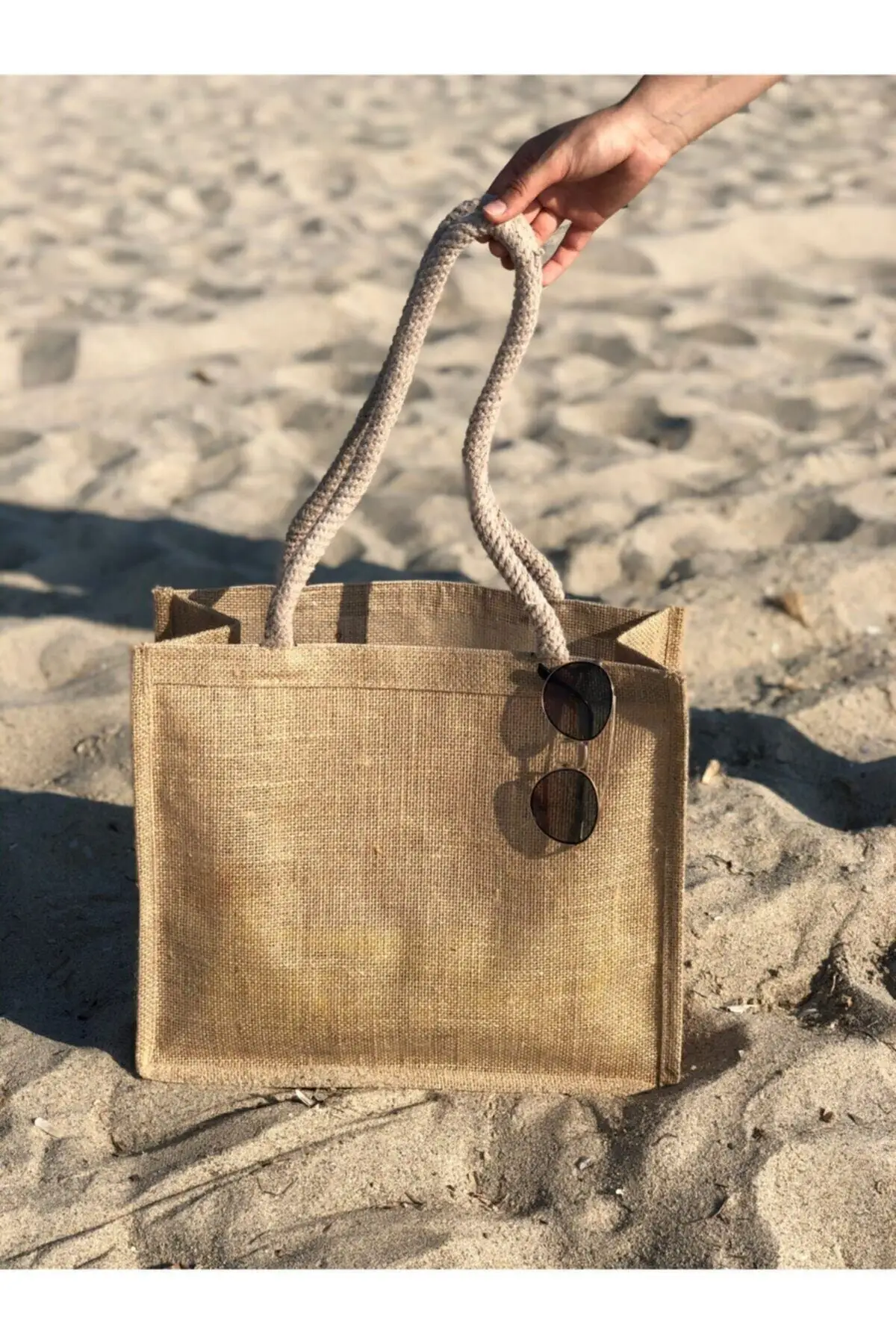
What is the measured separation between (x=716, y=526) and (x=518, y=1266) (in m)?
1.89

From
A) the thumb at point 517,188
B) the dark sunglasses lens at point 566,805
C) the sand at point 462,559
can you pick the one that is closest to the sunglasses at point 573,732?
the dark sunglasses lens at point 566,805

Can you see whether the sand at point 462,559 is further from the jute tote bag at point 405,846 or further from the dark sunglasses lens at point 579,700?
the dark sunglasses lens at point 579,700

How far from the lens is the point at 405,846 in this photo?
5.22ft

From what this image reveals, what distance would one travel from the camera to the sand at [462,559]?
1496 millimetres

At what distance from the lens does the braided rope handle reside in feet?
5.07

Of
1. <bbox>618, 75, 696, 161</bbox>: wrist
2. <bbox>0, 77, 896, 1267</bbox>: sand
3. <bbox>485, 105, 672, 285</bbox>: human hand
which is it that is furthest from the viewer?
<bbox>618, 75, 696, 161</bbox>: wrist

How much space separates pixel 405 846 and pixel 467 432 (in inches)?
18.3

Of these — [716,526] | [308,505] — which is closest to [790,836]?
[308,505]

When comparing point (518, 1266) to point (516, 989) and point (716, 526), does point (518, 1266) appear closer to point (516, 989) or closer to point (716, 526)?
point (516, 989)

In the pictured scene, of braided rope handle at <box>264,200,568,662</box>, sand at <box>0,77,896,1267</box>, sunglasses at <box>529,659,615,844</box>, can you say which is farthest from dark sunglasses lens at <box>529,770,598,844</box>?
sand at <box>0,77,896,1267</box>

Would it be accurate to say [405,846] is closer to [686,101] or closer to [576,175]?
Answer: [576,175]

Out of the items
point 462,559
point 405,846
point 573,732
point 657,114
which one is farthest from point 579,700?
point 462,559

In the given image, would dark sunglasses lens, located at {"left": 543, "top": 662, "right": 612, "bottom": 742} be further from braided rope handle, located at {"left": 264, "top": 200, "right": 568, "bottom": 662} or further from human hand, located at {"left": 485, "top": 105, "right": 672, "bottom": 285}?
human hand, located at {"left": 485, "top": 105, "right": 672, "bottom": 285}

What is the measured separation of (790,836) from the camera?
6.60 feet
